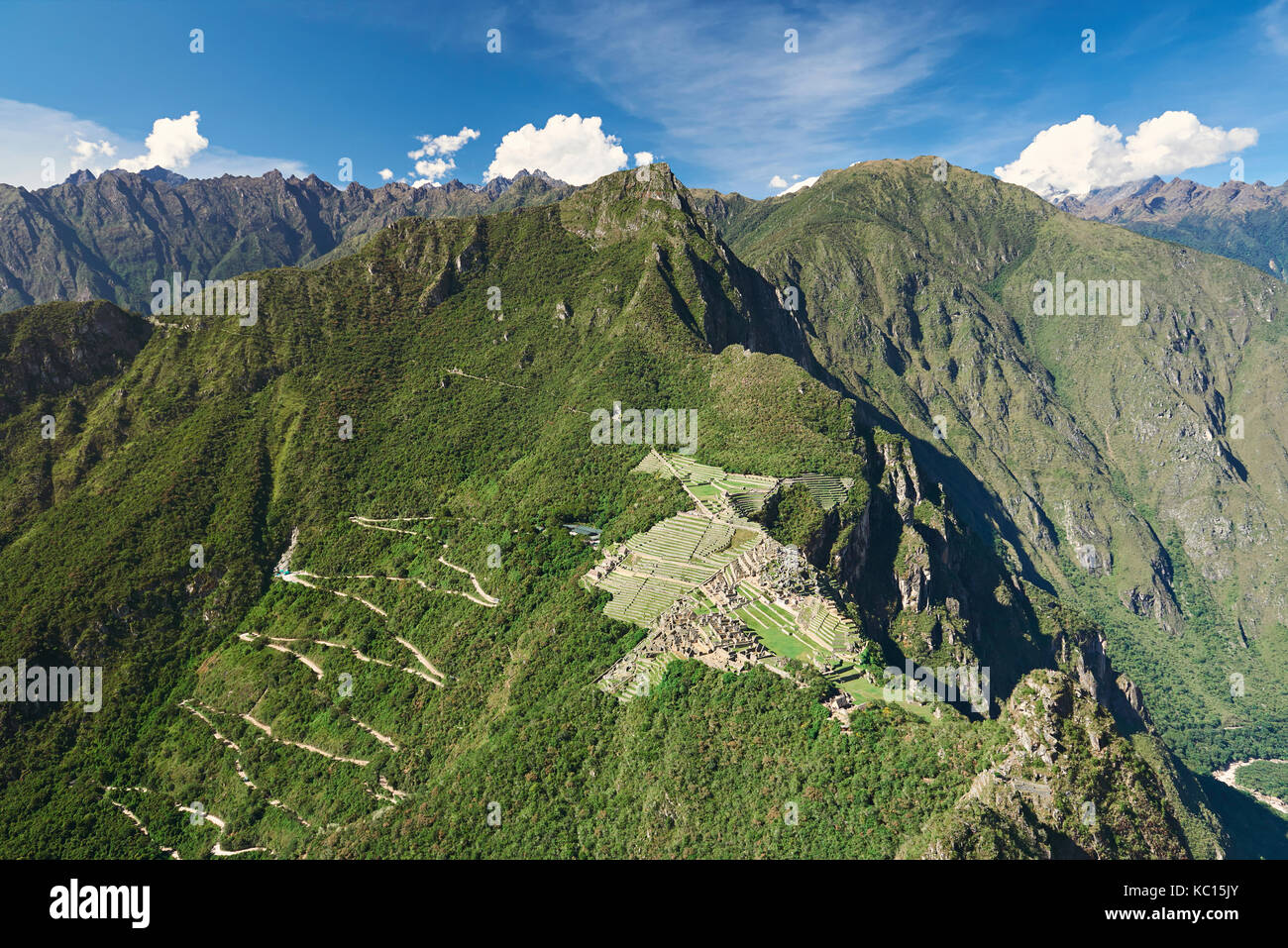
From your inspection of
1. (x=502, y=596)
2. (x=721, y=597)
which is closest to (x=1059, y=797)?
(x=721, y=597)

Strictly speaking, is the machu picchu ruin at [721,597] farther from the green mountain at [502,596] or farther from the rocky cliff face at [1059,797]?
the rocky cliff face at [1059,797]

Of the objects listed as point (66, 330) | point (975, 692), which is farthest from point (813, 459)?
point (66, 330)

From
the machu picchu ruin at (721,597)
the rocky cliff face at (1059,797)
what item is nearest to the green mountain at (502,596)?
the rocky cliff face at (1059,797)

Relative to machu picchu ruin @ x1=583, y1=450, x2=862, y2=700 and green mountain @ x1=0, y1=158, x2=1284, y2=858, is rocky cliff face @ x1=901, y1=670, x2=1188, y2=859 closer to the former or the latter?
green mountain @ x1=0, y1=158, x2=1284, y2=858

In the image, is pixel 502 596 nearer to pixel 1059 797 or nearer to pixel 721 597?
pixel 721 597

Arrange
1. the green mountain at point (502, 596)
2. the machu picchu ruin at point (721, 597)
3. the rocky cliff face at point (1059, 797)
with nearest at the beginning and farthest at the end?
the rocky cliff face at point (1059, 797) → the green mountain at point (502, 596) → the machu picchu ruin at point (721, 597)

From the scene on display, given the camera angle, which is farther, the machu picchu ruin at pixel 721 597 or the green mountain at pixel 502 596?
the machu picchu ruin at pixel 721 597
